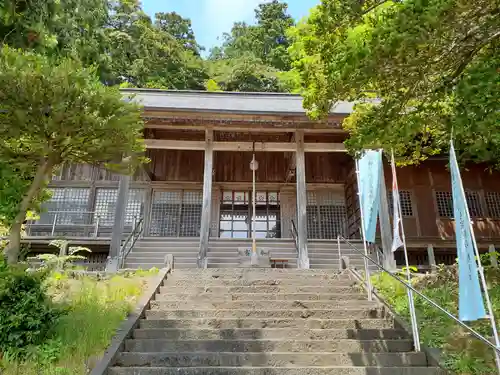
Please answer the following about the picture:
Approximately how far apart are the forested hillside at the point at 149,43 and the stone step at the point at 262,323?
4.46 meters

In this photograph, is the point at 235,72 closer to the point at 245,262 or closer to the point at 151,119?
the point at 151,119

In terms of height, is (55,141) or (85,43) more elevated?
(85,43)

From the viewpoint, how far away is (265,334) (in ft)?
20.1

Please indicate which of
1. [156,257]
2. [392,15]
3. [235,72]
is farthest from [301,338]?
[235,72]

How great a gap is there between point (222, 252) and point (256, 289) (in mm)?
4642

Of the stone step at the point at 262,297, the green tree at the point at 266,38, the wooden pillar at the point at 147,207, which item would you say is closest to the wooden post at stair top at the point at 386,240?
the stone step at the point at 262,297

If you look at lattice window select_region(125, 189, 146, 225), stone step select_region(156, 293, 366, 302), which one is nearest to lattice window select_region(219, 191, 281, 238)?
lattice window select_region(125, 189, 146, 225)

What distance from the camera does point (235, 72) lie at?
1163 inches

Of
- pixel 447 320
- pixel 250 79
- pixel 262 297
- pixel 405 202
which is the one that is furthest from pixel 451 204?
pixel 250 79

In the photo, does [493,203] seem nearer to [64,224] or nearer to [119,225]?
[119,225]

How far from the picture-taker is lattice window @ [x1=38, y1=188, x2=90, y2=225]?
15344mm

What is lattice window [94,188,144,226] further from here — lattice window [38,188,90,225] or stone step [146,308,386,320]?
stone step [146,308,386,320]

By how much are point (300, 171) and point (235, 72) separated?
1955cm

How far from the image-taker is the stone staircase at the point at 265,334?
17.2ft
